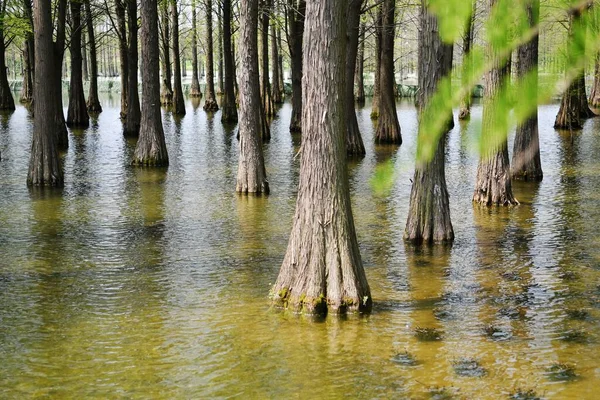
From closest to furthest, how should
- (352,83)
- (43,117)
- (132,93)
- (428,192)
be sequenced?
(428,192), (43,117), (352,83), (132,93)

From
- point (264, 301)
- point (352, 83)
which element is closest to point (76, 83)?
point (352, 83)

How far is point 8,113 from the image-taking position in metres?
35.2

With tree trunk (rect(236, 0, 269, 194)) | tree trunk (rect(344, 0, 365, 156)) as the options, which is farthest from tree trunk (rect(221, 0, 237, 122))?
tree trunk (rect(236, 0, 269, 194))

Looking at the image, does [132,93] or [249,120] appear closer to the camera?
[249,120]

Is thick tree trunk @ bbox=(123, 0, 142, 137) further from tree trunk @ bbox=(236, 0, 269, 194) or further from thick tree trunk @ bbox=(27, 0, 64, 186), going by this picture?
tree trunk @ bbox=(236, 0, 269, 194)

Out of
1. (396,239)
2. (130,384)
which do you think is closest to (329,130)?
(130,384)

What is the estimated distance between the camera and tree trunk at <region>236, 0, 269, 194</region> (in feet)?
47.6

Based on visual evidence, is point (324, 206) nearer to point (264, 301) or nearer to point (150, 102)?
point (264, 301)

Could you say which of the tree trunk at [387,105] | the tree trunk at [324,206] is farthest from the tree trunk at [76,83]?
the tree trunk at [324,206]

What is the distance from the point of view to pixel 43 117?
15.4 meters

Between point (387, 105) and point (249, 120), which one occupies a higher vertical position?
point (387, 105)

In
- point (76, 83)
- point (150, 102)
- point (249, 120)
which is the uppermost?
point (76, 83)

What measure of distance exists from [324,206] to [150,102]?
1127 cm

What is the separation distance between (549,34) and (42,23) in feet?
51.0
